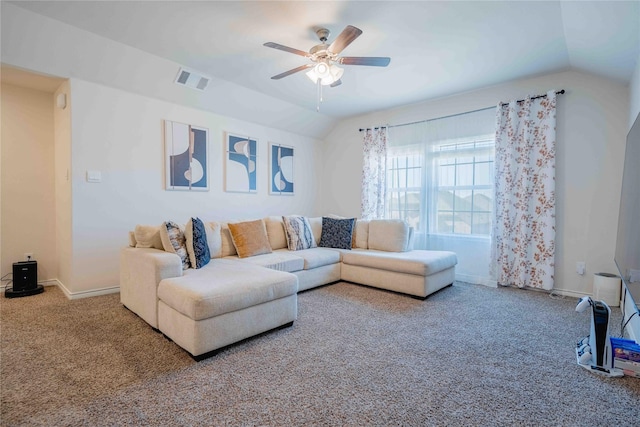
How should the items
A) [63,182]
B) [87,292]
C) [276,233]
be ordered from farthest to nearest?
[276,233] → [63,182] → [87,292]

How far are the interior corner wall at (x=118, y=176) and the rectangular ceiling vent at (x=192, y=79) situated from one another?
15.4 inches

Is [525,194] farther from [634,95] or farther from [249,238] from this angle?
[249,238]

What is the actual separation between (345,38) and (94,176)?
3.02 meters

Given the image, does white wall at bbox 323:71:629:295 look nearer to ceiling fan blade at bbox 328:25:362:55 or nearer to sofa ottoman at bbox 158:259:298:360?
ceiling fan blade at bbox 328:25:362:55

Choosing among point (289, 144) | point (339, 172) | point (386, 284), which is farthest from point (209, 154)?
point (386, 284)

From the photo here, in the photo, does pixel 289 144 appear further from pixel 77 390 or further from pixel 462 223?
pixel 77 390

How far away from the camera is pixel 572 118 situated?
351cm

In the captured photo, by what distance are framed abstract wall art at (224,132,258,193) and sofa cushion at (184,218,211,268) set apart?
5.73 feet

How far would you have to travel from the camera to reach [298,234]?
4.09 metres

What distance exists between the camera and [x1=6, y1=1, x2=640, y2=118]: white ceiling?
241 cm

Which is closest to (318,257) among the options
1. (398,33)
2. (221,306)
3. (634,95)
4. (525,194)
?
(221,306)

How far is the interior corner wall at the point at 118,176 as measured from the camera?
326 cm

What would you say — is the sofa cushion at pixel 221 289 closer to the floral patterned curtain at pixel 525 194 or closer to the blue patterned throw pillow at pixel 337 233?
the blue patterned throw pillow at pixel 337 233

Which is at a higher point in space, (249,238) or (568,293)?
(249,238)
